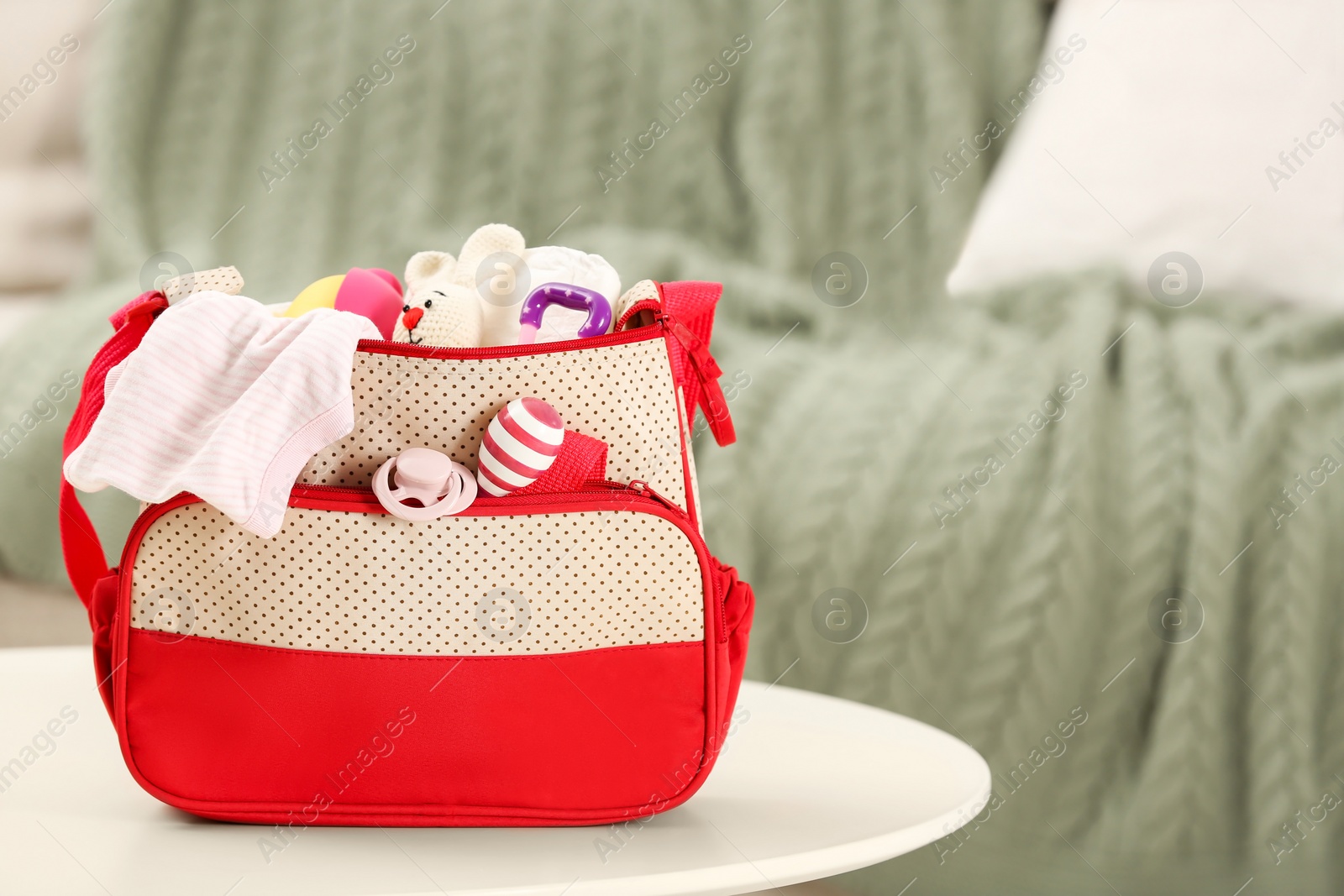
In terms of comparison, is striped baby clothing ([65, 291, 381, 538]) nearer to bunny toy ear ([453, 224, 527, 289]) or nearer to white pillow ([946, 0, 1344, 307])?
bunny toy ear ([453, 224, 527, 289])

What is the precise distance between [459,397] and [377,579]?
89 millimetres

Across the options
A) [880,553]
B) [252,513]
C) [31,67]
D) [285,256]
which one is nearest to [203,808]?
[252,513]

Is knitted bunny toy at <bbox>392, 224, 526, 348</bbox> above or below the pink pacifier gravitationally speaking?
above

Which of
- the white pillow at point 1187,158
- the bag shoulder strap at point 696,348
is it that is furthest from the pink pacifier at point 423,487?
the white pillow at point 1187,158

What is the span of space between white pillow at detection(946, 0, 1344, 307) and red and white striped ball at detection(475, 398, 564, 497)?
0.85m

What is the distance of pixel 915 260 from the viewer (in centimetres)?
134

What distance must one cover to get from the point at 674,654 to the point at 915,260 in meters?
0.88

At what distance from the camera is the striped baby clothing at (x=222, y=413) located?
1.59 ft

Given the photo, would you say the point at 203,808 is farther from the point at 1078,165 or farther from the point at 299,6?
the point at 299,6

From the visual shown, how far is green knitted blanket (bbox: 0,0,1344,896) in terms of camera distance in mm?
997

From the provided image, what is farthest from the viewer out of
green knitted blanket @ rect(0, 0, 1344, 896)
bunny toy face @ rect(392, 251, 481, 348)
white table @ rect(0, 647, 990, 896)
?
green knitted blanket @ rect(0, 0, 1344, 896)

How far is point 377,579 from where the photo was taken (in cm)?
53

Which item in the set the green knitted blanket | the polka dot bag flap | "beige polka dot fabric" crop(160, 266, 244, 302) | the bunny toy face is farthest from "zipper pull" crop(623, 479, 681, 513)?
the green knitted blanket

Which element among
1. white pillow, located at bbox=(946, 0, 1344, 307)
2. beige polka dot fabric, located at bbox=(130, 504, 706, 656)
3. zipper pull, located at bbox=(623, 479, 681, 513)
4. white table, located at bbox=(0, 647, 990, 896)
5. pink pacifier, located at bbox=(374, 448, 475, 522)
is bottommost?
white table, located at bbox=(0, 647, 990, 896)
